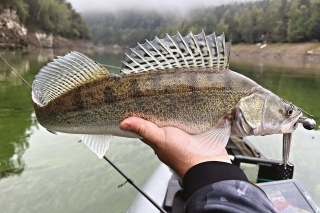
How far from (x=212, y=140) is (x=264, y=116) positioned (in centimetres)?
41

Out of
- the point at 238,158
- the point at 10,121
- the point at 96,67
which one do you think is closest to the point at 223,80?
the point at 96,67

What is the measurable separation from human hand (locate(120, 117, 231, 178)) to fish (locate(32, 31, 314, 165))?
0.07 meters

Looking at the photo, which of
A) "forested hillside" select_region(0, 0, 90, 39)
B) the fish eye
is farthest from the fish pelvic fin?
"forested hillside" select_region(0, 0, 90, 39)

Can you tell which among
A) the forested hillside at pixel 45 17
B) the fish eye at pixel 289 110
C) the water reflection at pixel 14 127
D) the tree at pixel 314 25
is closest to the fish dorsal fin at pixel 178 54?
the fish eye at pixel 289 110

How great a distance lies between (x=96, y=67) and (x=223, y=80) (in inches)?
35.5

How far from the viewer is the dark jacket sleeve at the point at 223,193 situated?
140 cm

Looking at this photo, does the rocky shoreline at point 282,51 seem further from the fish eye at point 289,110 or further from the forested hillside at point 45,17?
the fish eye at point 289,110

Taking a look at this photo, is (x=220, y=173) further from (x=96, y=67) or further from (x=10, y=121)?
(x=10, y=121)

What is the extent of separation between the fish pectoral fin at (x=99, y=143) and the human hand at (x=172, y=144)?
0.28 meters

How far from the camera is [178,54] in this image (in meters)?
2.16

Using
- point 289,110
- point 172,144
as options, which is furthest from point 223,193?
point 289,110

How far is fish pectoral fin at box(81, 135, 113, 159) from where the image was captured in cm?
228

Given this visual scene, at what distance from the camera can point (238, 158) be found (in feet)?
Result: 14.1

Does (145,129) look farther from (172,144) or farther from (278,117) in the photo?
(278,117)
